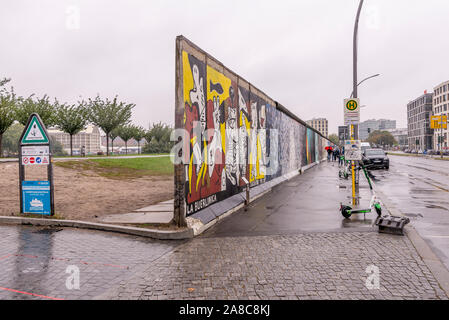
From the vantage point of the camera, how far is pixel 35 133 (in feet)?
28.9

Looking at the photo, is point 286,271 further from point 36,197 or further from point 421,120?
point 421,120

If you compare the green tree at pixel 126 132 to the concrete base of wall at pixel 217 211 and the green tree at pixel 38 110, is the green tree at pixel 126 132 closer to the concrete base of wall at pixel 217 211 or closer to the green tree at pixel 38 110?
the green tree at pixel 38 110

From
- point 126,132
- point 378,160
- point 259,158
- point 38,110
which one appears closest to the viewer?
point 259,158

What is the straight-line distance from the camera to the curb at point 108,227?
23.2ft

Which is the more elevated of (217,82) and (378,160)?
(217,82)

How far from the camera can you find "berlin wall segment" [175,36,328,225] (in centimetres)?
766

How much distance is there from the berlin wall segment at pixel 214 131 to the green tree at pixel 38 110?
1244 inches

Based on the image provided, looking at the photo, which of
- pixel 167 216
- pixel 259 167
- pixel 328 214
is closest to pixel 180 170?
pixel 167 216

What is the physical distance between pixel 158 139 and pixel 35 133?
6081cm

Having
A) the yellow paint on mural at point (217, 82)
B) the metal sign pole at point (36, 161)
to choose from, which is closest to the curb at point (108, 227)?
the metal sign pole at point (36, 161)

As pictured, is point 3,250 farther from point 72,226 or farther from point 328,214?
point 328,214

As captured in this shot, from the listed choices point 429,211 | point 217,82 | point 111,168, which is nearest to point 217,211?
point 217,82

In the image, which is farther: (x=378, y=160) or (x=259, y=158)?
→ (x=378, y=160)
